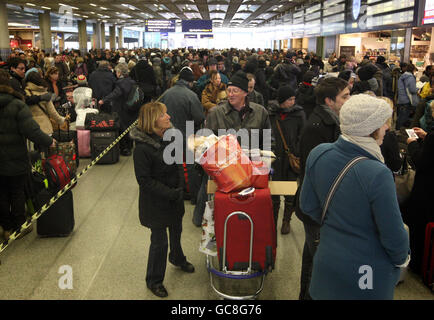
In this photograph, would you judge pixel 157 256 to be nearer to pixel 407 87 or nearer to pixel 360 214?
pixel 360 214

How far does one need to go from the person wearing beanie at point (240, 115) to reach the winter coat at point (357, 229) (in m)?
1.67

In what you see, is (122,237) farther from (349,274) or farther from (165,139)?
(349,274)

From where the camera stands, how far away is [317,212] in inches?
92.3

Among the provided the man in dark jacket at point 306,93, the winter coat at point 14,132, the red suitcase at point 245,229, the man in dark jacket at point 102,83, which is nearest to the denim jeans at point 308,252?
the red suitcase at point 245,229

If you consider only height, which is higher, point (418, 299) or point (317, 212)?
point (317, 212)

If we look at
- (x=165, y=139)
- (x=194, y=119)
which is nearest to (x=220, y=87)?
(x=194, y=119)

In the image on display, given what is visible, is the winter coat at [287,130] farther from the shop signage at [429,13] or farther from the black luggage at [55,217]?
the shop signage at [429,13]

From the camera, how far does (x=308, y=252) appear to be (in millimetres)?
3090

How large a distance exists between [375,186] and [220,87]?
16.1 ft

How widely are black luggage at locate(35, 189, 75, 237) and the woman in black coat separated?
1.58 meters

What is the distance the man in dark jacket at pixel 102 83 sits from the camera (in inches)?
334

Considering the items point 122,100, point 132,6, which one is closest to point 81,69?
point 122,100

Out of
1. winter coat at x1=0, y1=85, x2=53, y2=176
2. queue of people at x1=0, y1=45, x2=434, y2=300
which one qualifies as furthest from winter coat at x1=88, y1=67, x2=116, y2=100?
winter coat at x1=0, y1=85, x2=53, y2=176

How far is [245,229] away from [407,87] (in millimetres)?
7778
